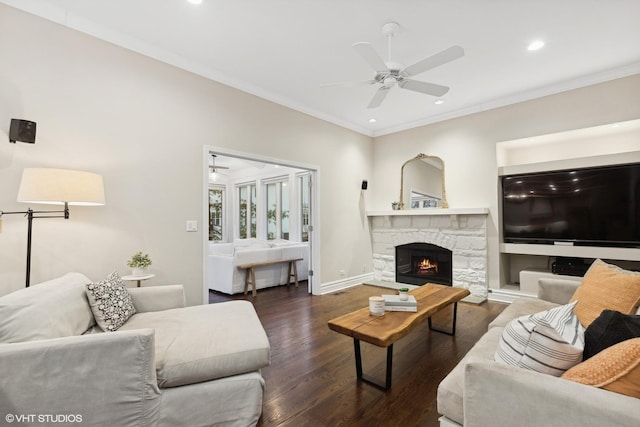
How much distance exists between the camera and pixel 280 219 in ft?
23.2

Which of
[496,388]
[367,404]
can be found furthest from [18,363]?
[496,388]

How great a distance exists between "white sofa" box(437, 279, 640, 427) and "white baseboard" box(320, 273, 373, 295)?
348cm

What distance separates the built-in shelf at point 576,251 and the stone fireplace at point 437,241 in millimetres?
393

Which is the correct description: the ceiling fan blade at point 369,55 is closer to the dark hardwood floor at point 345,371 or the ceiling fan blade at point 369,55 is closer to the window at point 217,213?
the dark hardwood floor at point 345,371

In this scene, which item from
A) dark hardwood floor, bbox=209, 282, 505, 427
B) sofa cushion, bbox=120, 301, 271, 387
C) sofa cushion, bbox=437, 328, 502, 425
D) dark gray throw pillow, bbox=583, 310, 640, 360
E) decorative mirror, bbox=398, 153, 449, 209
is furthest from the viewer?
decorative mirror, bbox=398, 153, 449, 209

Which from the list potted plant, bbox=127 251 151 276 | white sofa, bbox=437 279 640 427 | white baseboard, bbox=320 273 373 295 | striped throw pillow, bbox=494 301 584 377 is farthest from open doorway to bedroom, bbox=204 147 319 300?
striped throw pillow, bbox=494 301 584 377

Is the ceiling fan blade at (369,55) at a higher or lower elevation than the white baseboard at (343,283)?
higher

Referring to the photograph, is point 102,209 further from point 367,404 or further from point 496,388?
point 496,388

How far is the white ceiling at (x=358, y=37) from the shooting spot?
8.00 feet

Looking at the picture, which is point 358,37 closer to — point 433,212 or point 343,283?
point 433,212

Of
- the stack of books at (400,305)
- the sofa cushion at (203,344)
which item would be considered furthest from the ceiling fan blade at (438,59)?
the sofa cushion at (203,344)

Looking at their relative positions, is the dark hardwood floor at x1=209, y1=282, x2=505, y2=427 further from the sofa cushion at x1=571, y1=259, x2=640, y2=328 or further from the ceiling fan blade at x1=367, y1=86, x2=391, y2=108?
the ceiling fan blade at x1=367, y1=86, x2=391, y2=108

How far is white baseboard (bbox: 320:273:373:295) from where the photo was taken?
4.81 meters

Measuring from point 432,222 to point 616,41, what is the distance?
9.83 feet
